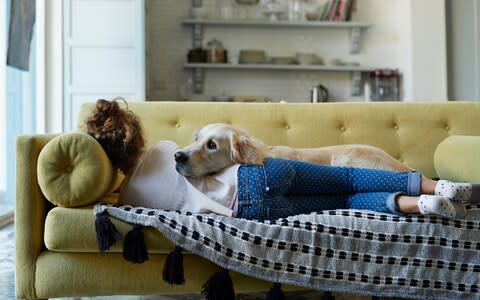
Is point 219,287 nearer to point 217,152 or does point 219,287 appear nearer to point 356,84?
point 217,152

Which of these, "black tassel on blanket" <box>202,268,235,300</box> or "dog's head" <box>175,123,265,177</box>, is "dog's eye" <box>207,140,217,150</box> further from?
"black tassel on blanket" <box>202,268,235,300</box>

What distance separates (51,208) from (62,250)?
0.69ft

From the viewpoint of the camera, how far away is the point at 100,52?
4.46m

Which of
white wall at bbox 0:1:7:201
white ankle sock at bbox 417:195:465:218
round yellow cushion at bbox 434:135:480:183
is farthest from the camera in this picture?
white wall at bbox 0:1:7:201

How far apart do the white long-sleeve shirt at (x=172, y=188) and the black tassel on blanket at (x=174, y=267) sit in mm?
211

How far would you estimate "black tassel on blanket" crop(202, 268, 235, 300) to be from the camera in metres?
1.54

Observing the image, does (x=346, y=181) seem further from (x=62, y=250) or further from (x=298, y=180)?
(x=62, y=250)

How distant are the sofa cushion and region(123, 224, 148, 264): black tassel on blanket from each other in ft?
0.06

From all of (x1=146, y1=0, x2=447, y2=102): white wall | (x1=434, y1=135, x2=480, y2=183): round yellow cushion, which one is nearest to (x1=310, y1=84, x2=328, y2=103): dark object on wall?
(x1=146, y1=0, x2=447, y2=102): white wall

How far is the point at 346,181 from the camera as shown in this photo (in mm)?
1836

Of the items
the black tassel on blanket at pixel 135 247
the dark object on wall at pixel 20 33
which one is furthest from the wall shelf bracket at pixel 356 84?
the black tassel on blanket at pixel 135 247

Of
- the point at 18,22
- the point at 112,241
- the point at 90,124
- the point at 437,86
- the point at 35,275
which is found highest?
the point at 18,22

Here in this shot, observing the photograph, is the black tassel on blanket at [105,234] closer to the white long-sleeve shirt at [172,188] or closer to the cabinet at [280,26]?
the white long-sleeve shirt at [172,188]

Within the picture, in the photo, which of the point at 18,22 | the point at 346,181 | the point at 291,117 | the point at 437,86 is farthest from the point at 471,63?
the point at 18,22
